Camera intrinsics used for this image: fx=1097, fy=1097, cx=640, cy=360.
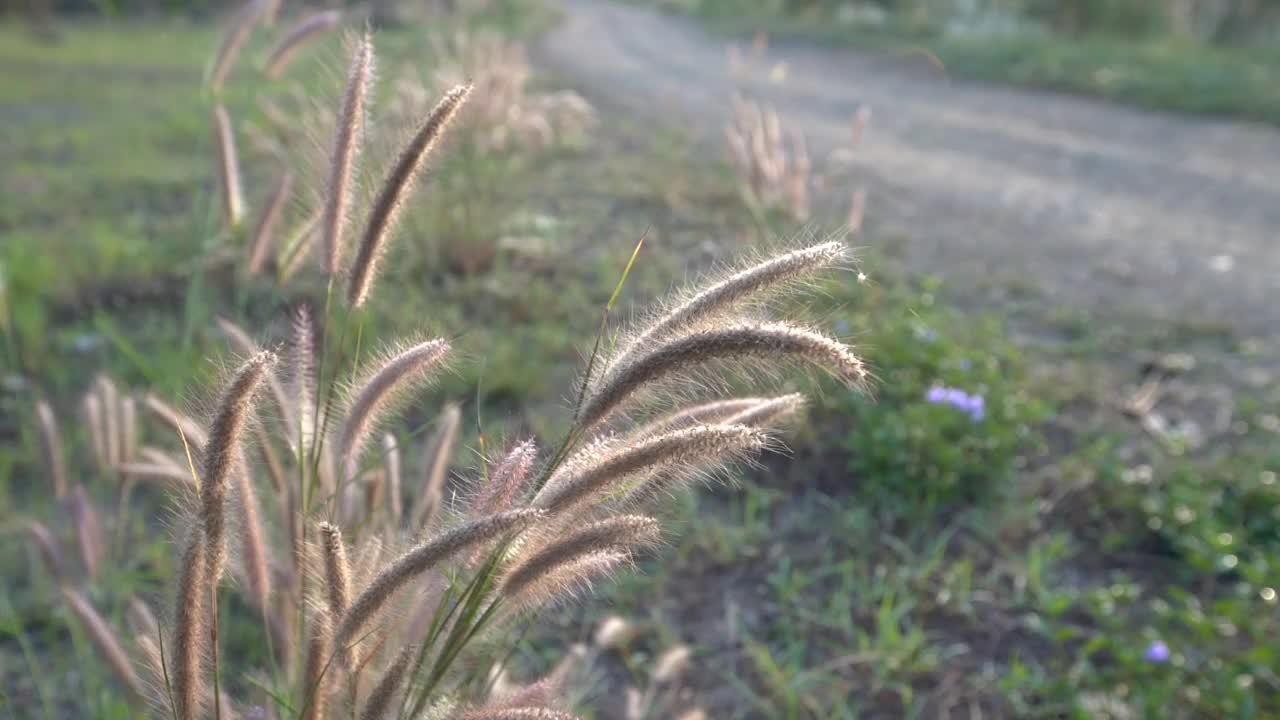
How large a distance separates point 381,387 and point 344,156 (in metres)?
0.33

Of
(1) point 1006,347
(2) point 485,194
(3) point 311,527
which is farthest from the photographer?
(2) point 485,194

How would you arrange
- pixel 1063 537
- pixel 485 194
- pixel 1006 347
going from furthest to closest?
pixel 485 194, pixel 1006 347, pixel 1063 537

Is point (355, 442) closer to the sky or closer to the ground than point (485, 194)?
closer to the sky

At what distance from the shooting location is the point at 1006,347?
3920mm

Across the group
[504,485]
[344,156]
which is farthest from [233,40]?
[504,485]

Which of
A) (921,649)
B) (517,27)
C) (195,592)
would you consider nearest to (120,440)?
(195,592)

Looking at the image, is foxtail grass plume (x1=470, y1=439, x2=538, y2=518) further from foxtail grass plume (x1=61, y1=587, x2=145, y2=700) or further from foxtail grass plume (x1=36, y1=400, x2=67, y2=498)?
foxtail grass plume (x1=36, y1=400, x2=67, y2=498)

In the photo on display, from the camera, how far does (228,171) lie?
2189 millimetres

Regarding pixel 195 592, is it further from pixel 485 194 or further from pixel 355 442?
pixel 485 194

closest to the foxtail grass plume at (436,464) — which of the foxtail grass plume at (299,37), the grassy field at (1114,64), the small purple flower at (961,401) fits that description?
the foxtail grass plume at (299,37)

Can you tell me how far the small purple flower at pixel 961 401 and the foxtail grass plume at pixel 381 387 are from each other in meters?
2.20

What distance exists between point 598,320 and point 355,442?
126 inches

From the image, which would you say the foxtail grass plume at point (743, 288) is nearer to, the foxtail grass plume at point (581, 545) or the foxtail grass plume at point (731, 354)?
the foxtail grass plume at point (731, 354)

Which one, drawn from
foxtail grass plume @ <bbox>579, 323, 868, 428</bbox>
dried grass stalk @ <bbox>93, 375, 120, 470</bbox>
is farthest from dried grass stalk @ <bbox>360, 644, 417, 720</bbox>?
dried grass stalk @ <bbox>93, 375, 120, 470</bbox>
